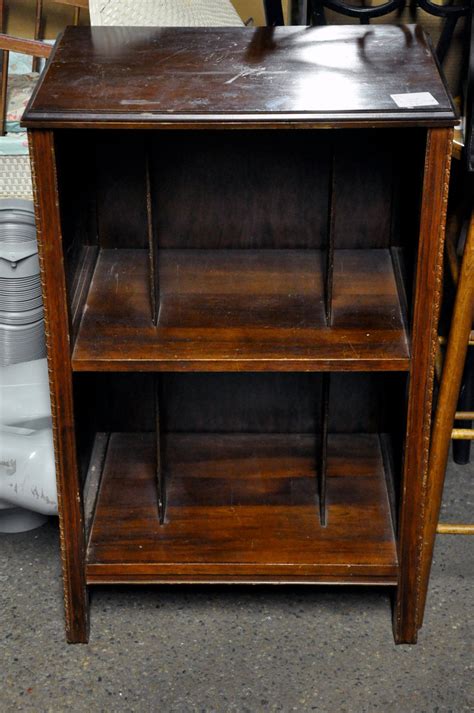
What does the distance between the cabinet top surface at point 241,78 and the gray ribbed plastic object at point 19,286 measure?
60cm

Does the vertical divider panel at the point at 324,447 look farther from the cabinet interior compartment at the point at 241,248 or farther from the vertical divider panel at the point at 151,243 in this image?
the vertical divider panel at the point at 151,243

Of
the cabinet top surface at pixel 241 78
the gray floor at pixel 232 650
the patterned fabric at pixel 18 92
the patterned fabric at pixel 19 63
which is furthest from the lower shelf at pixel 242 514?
the patterned fabric at pixel 19 63

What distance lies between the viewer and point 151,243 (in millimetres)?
1573

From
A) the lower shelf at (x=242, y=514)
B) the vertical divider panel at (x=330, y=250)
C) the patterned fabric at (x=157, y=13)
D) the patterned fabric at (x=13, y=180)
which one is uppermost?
the patterned fabric at (x=157, y=13)

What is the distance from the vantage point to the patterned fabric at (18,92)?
353cm

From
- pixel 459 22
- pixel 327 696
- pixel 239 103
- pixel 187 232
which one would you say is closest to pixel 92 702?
pixel 327 696

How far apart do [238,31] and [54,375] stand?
2.31 feet

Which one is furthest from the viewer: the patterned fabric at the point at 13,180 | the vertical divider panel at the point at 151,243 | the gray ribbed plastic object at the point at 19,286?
the patterned fabric at the point at 13,180

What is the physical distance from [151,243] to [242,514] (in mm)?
611

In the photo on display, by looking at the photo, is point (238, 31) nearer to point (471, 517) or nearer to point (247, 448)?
point (247, 448)

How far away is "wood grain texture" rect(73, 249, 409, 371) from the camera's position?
1574 mm

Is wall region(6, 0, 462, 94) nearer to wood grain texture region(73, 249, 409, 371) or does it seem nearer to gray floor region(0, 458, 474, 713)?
wood grain texture region(73, 249, 409, 371)

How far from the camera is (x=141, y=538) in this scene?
182 cm

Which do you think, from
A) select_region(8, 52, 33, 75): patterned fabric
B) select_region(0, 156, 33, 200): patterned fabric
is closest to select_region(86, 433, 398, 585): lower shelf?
select_region(0, 156, 33, 200): patterned fabric
